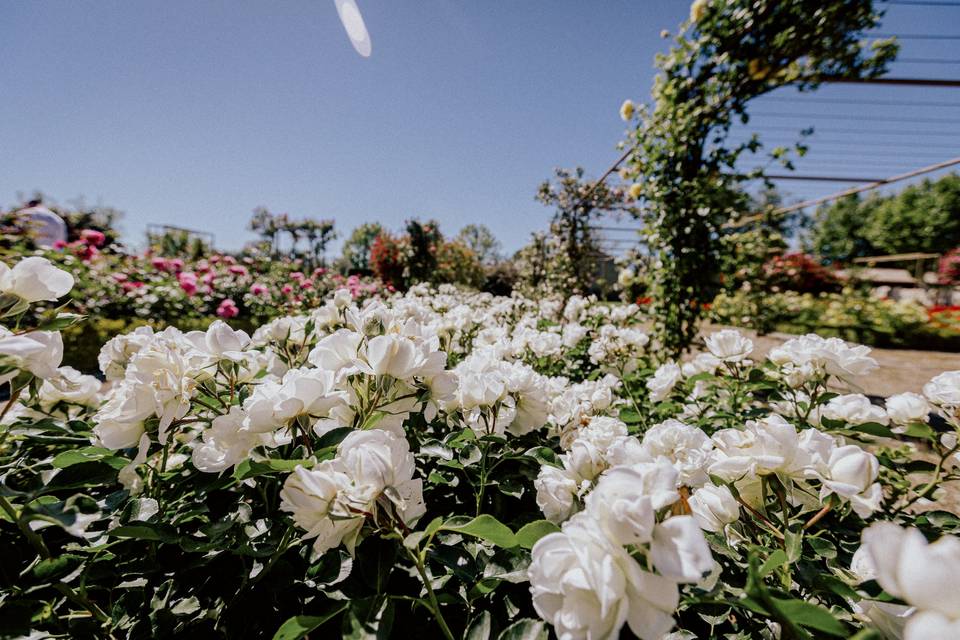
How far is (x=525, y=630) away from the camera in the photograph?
0.53 m

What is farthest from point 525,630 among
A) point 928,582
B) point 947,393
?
point 947,393

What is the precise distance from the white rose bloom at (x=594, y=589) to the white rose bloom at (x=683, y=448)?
0.29m

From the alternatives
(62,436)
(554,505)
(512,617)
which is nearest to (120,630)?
(62,436)

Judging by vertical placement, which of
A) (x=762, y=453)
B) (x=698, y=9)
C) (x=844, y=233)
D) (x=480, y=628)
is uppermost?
(x=844, y=233)

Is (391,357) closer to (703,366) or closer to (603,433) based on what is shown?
(603,433)

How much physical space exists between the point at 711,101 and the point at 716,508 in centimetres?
380

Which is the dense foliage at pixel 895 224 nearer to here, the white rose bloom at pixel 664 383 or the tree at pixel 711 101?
the tree at pixel 711 101

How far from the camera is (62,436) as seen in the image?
0.95 metres

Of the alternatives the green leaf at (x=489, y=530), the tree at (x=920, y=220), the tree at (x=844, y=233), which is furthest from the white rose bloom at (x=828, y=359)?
the tree at (x=844, y=233)

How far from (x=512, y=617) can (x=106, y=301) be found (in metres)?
6.82

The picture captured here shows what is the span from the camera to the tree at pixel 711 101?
10.5ft

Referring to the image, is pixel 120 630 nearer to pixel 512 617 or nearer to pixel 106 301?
pixel 512 617

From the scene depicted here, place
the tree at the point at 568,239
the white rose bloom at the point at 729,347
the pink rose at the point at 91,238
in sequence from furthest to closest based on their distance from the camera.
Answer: the tree at the point at 568,239 → the pink rose at the point at 91,238 → the white rose bloom at the point at 729,347

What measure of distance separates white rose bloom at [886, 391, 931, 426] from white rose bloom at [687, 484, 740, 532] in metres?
0.85
